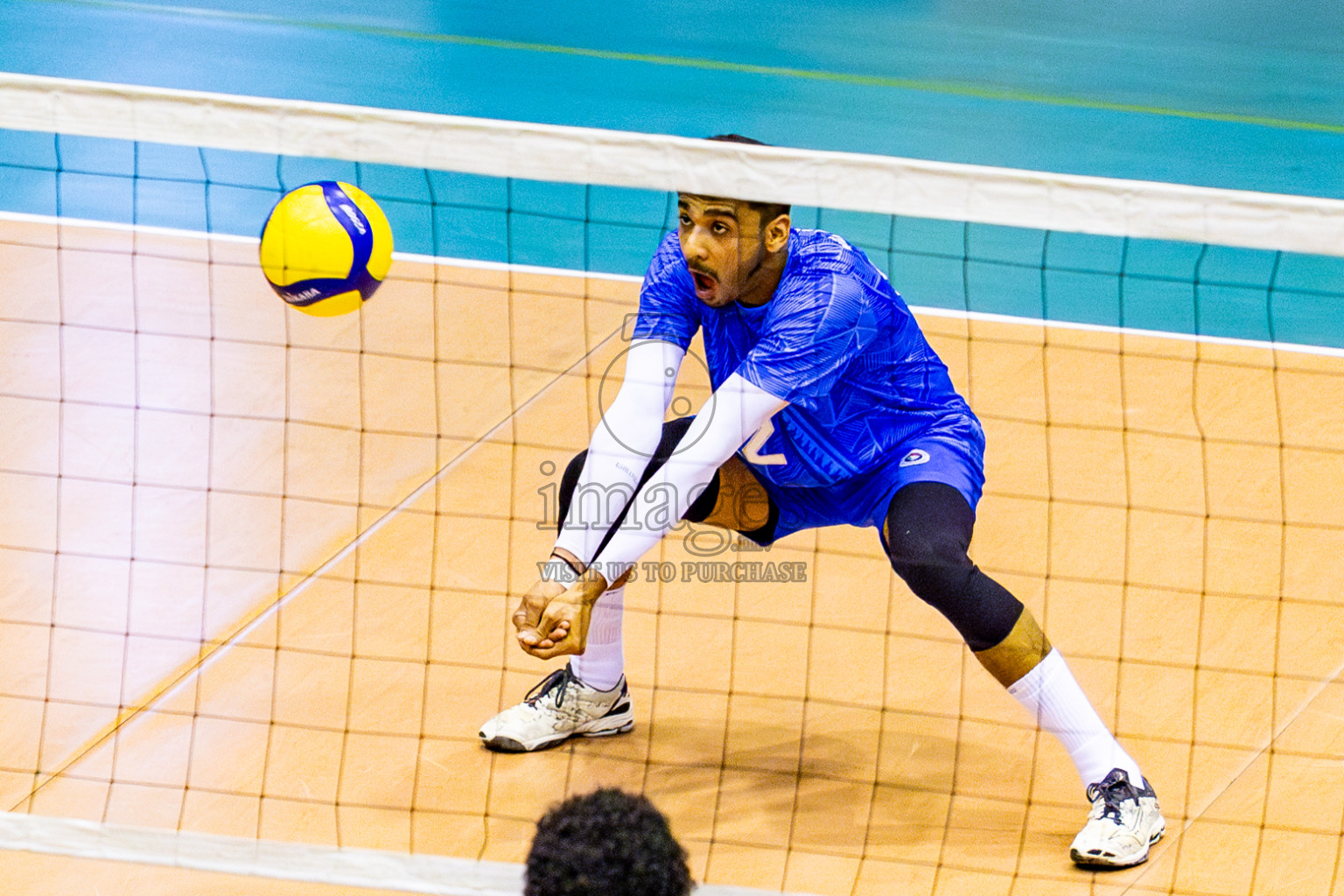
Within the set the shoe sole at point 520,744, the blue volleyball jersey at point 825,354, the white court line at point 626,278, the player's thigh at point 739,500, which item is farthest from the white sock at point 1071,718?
the white court line at point 626,278

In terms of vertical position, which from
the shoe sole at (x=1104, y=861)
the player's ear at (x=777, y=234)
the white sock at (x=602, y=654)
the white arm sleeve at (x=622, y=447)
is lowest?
the shoe sole at (x=1104, y=861)

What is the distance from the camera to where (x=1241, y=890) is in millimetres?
3238

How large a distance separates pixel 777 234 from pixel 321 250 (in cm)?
145

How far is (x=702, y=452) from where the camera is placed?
3252mm

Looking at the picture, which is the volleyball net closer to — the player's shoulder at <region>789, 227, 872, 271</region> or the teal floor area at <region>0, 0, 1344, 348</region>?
the teal floor area at <region>0, 0, 1344, 348</region>

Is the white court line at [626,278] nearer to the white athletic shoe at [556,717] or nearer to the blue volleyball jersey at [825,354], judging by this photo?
the blue volleyball jersey at [825,354]

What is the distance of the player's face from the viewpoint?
10.6 feet

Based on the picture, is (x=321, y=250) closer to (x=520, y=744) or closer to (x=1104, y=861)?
(x=520, y=744)

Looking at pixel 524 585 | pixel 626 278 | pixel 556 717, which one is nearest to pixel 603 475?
pixel 556 717

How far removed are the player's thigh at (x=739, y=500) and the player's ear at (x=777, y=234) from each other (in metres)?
0.57

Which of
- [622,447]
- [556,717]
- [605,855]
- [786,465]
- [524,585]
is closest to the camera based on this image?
[605,855]

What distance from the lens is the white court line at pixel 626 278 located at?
6.20 m

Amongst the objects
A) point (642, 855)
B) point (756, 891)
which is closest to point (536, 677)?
point (756, 891)

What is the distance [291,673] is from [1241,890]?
2.56 metres
